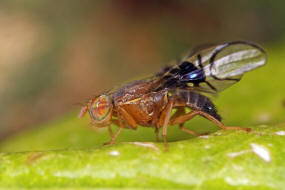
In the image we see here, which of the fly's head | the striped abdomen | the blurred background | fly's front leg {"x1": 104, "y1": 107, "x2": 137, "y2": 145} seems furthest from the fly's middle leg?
the blurred background

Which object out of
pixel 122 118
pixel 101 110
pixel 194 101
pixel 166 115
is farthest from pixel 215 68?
pixel 101 110

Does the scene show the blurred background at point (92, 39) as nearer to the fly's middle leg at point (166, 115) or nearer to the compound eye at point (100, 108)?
the fly's middle leg at point (166, 115)

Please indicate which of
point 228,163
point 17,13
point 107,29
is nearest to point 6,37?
point 17,13

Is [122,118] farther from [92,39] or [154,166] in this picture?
[92,39]

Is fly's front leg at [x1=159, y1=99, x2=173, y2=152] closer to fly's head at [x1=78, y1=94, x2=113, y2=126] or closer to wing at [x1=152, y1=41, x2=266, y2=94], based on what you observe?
wing at [x1=152, y1=41, x2=266, y2=94]

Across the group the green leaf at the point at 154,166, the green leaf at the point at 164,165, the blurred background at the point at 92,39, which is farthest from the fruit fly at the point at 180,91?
the blurred background at the point at 92,39

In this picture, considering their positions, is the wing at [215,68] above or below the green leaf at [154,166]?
above

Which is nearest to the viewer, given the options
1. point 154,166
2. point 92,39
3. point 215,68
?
point 154,166
